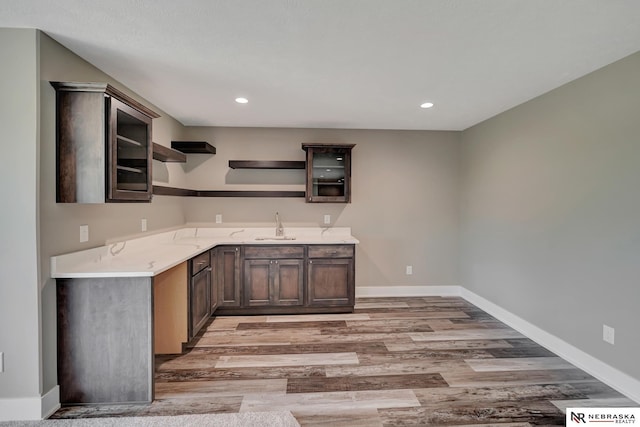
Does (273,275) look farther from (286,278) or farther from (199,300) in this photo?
(199,300)

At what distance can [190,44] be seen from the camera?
6.55 feet

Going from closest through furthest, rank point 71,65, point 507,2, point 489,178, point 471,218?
point 507,2
point 71,65
point 489,178
point 471,218

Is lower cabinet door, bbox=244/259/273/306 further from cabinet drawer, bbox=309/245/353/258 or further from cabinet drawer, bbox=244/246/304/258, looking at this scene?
cabinet drawer, bbox=309/245/353/258

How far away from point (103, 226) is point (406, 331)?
9.73 ft

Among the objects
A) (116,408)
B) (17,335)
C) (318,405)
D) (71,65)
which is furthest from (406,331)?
(71,65)

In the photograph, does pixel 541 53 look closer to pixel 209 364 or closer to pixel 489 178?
pixel 489 178

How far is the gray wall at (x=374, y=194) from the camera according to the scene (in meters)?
4.15

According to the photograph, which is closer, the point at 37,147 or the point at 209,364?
the point at 37,147

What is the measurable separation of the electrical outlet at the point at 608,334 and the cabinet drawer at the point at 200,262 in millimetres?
3358

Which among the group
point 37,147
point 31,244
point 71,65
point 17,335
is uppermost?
point 71,65

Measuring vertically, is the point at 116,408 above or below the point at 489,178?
below

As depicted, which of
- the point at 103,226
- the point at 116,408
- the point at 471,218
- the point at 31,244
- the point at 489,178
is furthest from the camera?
the point at 471,218

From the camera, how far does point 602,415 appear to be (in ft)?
6.39

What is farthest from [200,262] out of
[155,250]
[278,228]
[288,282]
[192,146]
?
[192,146]
